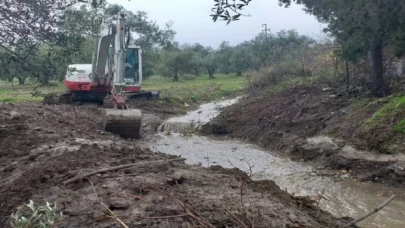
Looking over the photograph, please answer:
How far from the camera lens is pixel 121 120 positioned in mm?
15906

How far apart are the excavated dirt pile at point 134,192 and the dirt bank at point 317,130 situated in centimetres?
478

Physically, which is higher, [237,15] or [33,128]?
[237,15]

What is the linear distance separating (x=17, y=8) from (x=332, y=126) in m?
11.6

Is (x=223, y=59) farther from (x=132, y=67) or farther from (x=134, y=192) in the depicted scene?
(x=134, y=192)

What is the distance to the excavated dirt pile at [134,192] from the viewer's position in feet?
18.1

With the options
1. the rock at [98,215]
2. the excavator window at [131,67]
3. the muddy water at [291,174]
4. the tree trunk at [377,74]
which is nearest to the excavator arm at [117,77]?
the muddy water at [291,174]

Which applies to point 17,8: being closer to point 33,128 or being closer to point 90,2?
point 90,2

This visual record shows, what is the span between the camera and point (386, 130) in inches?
511

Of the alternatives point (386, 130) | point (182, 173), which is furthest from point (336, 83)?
point (182, 173)

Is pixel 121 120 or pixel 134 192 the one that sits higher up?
pixel 134 192

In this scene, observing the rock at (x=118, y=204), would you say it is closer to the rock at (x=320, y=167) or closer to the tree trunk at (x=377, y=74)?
the rock at (x=320, y=167)

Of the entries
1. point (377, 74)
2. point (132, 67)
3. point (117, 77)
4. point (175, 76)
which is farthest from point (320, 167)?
point (175, 76)

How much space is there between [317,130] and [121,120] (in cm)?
616

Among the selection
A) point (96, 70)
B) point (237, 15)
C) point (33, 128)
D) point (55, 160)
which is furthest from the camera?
point (96, 70)
